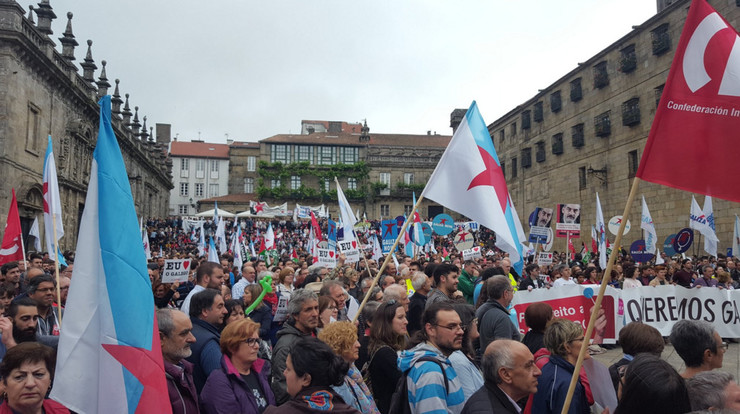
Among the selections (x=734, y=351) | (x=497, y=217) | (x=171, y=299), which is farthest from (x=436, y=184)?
(x=734, y=351)

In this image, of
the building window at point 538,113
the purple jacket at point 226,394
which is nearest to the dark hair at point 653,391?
the purple jacket at point 226,394

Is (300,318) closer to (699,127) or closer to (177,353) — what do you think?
(177,353)

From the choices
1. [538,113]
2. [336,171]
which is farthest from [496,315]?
[336,171]

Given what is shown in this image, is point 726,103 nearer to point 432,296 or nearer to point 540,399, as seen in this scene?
point 540,399

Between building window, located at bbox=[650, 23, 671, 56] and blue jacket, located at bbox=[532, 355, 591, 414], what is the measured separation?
26636 millimetres

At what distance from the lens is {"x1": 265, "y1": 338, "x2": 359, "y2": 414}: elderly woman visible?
8.21ft

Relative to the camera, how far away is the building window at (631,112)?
26844mm

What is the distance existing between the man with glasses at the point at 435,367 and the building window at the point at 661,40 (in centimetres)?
2681

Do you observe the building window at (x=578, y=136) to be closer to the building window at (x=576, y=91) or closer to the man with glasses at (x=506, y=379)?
the building window at (x=576, y=91)

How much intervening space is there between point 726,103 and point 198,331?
4096 mm

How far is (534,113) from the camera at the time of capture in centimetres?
3797

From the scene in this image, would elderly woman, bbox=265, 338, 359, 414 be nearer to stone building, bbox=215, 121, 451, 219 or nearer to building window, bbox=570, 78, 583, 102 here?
building window, bbox=570, 78, 583, 102

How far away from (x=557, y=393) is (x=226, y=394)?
2113mm

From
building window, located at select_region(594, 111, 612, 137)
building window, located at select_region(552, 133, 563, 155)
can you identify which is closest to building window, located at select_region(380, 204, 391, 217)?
building window, located at select_region(552, 133, 563, 155)
